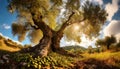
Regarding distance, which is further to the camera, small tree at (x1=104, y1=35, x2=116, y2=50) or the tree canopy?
small tree at (x1=104, y1=35, x2=116, y2=50)

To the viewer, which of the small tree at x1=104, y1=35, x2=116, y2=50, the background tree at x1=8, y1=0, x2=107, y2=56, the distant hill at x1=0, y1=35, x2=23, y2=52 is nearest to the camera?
the background tree at x1=8, y1=0, x2=107, y2=56

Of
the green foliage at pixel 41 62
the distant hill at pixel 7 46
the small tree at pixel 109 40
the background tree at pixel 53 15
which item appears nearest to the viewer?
the green foliage at pixel 41 62

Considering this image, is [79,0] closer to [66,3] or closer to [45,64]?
[66,3]

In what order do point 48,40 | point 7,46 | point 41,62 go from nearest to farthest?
point 41,62
point 48,40
point 7,46

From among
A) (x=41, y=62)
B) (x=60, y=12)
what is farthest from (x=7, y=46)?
(x=41, y=62)

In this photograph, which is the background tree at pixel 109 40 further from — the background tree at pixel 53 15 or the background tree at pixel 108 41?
the background tree at pixel 53 15

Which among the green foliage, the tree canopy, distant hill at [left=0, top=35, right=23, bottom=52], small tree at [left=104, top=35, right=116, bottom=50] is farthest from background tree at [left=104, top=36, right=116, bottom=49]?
the green foliage

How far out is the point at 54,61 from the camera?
74.1 feet

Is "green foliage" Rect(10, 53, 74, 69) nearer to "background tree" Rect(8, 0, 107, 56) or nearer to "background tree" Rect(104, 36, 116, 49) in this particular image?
"background tree" Rect(8, 0, 107, 56)

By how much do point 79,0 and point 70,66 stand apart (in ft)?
33.8

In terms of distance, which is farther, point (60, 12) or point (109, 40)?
point (109, 40)

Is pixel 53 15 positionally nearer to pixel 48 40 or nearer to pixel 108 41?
pixel 48 40

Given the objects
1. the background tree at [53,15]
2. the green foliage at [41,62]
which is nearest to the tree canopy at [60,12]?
the background tree at [53,15]

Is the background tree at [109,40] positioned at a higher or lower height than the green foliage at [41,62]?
higher
